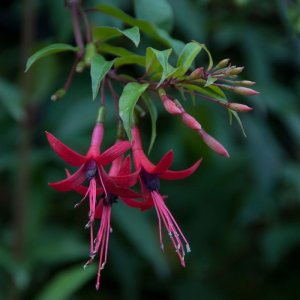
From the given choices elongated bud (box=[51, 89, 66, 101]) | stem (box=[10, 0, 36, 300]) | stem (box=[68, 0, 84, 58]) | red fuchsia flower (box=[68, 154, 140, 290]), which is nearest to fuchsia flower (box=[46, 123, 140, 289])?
red fuchsia flower (box=[68, 154, 140, 290])

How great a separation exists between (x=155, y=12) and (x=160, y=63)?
34 centimetres

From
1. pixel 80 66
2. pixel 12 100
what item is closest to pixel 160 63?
pixel 80 66

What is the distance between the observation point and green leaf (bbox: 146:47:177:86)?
3.69 ft

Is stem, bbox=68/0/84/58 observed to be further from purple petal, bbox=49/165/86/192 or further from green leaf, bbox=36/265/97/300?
green leaf, bbox=36/265/97/300

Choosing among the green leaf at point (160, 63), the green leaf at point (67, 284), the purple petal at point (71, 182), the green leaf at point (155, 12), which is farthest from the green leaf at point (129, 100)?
the green leaf at point (67, 284)

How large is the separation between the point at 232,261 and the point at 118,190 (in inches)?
62.6

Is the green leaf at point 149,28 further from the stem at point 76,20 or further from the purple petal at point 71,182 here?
the purple petal at point 71,182

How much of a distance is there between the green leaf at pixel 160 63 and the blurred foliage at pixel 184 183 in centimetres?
63

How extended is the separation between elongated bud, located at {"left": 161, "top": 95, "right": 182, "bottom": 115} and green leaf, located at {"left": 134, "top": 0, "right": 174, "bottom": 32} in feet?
1.07

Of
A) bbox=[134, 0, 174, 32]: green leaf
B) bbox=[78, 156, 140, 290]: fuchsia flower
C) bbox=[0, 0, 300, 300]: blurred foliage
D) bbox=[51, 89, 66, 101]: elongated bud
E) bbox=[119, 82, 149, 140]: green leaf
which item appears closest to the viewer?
bbox=[119, 82, 149, 140]: green leaf

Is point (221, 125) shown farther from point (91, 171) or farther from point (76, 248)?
point (91, 171)

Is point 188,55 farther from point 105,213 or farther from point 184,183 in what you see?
point 184,183

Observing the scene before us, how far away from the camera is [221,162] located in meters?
2.55

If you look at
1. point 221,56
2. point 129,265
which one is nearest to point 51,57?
point 221,56
